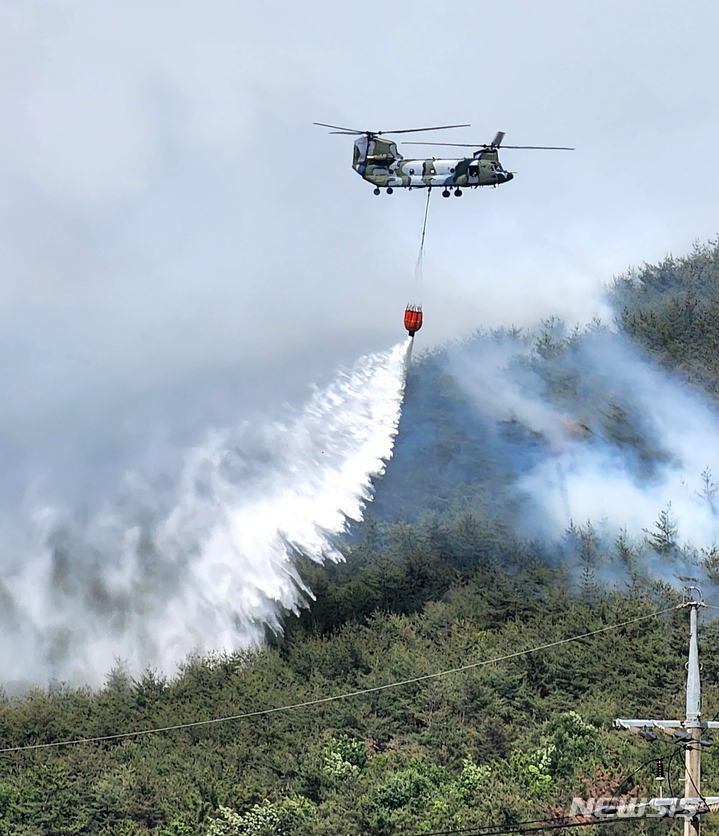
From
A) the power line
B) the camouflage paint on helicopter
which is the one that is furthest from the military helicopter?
the power line

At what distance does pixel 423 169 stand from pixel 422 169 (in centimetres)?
5

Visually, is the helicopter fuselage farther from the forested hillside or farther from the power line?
the power line

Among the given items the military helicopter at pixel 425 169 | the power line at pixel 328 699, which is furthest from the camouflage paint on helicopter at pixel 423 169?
the power line at pixel 328 699

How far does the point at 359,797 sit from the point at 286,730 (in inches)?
394

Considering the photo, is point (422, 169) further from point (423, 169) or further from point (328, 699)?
point (328, 699)

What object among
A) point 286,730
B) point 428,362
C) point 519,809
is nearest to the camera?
point 519,809

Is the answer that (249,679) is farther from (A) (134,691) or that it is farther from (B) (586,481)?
(B) (586,481)

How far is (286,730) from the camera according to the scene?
231 feet

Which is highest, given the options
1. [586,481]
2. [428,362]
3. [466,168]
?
[428,362]

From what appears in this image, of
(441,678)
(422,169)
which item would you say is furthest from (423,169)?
(441,678)

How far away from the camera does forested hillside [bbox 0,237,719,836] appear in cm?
6162

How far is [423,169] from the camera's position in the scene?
5738 centimetres

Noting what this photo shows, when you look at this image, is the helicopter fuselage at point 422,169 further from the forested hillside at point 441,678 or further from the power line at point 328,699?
the power line at point 328,699

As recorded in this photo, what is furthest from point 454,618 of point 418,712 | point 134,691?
point 134,691
